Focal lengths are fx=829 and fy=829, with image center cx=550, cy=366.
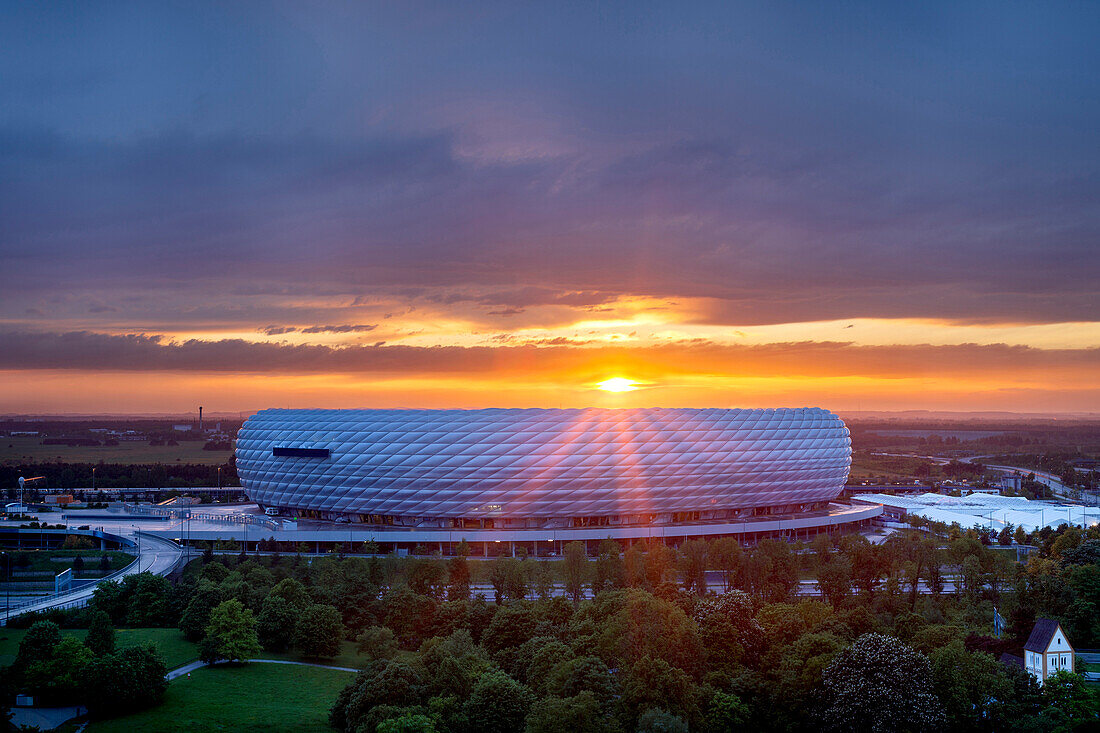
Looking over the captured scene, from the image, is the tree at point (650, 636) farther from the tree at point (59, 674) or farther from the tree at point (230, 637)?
the tree at point (59, 674)

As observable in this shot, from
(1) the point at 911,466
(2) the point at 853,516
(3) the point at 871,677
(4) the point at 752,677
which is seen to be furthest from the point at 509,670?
(1) the point at 911,466

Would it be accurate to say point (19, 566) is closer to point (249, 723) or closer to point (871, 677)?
point (249, 723)

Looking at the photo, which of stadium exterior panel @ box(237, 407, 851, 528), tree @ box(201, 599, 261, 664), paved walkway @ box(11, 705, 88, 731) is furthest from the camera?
stadium exterior panel @ box(237, 407, 851, 528)

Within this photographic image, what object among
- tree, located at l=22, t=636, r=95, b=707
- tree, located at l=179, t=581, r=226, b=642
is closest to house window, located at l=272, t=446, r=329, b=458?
tree, located at l=179, t=581, r=226, b=642

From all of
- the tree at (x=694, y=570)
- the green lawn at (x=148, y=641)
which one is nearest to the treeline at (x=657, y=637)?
the tree at (x=694, y=570)

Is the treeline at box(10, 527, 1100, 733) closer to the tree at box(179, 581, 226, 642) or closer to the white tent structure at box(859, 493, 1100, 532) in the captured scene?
the tree at box(179, 581, 226, 642)
